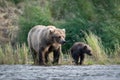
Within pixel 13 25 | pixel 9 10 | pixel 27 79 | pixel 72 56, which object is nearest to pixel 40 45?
pixel 72 56

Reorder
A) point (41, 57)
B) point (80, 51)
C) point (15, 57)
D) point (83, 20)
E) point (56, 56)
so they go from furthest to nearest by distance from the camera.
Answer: point (83, 20), point (80, 51), point (15, 57), point (56, 56), point (41, 57)

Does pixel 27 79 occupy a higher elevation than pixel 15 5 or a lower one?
lower

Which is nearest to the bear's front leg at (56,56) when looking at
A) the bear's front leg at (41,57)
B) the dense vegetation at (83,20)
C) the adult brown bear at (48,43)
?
the adult brown bear at (48,43)

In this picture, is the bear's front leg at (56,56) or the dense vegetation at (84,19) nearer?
the bear's front leg at (56,56)

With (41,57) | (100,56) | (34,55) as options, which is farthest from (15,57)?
(100,56)

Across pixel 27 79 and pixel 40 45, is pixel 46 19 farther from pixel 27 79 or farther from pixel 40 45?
pixel 27 79

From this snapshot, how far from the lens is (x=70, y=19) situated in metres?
24.4

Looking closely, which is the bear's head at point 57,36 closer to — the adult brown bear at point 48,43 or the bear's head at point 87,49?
the adult brown bear at point 48,43

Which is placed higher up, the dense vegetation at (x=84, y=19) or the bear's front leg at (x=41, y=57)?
the dense vegetation at (x=84, y=19)

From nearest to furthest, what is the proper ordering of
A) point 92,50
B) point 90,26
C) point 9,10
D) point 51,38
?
point 51,38
point 92,50
point 90,26
point 9,10

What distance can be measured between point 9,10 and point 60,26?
19.7 ft

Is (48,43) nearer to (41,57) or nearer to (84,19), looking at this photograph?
(41,57)

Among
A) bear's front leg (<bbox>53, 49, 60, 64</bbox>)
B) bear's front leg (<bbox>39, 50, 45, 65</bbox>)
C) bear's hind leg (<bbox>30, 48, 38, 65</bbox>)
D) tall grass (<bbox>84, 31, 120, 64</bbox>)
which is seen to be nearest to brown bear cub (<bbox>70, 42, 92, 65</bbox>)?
tall grass (<bbox>84, 31, 120, 64</bbox>)

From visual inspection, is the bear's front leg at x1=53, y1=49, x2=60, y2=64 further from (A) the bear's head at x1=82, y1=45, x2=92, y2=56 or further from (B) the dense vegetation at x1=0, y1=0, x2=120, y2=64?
(B) the dense vegetation at x1=0, y1=0, x2=120, y2=64
